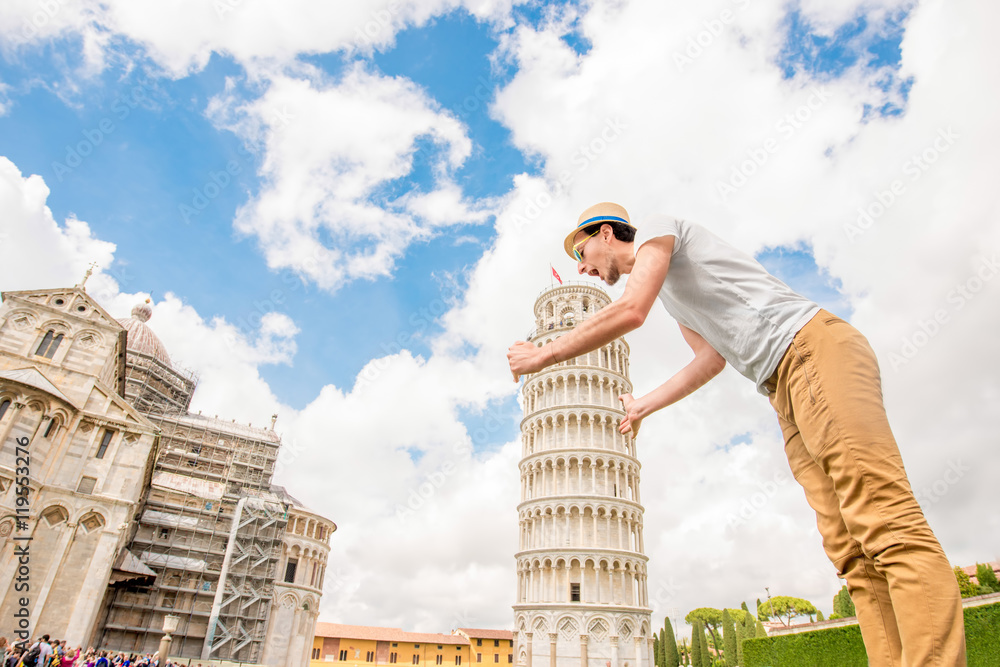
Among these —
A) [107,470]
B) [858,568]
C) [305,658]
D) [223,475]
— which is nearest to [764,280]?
[858,568]

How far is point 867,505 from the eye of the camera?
1.81 meters

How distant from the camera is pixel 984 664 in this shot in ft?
57.6

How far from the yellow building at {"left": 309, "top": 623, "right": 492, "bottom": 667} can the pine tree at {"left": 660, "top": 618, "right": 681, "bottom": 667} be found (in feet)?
63.7

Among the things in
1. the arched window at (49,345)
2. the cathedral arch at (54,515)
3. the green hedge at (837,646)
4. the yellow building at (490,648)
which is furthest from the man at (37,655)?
the yellow building at (490,648)

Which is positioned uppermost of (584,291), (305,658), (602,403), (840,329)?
(584,291)

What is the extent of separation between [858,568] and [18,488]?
92.4ft

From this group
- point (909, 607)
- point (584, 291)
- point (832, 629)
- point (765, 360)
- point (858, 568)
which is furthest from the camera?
point (584, 291)

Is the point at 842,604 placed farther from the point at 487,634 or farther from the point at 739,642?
the point at 487,634

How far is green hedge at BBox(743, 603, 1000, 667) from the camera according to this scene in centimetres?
1791

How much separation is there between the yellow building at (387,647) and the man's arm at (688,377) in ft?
213

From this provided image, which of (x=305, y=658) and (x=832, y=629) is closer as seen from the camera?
(x=832, y=629)

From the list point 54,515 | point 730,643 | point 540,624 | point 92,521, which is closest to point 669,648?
point 730,643

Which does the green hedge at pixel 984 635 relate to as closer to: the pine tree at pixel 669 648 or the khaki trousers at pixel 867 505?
the khaki trousers at pixel 867 505

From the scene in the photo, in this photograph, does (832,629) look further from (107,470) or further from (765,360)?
(107,470)
